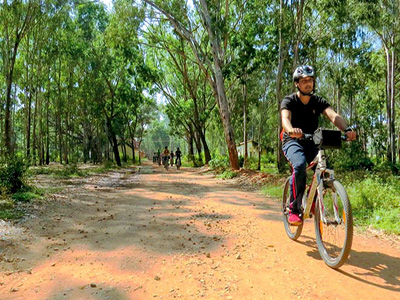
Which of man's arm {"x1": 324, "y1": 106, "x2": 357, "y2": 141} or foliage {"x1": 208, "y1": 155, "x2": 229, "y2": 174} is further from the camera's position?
foliage {"x1": 208, "y1": 155, "x2": 229, "y2": 174}

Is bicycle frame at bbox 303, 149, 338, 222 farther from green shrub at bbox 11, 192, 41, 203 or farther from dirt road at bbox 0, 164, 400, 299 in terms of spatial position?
green shrub at bbox 11, 192, 41, 203

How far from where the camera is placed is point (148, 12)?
16.9 meters

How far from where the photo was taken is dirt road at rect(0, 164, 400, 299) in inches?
99.8

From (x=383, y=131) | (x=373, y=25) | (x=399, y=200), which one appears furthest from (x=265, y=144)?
(x=399, y=200)

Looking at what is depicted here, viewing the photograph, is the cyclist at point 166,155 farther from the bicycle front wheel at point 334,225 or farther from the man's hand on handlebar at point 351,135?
the man's hand on handlebar at point 351,135

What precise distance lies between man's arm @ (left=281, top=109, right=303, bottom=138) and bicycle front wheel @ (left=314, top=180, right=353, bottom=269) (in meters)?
0.64

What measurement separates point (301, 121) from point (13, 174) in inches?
268

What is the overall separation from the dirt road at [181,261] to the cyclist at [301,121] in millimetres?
742

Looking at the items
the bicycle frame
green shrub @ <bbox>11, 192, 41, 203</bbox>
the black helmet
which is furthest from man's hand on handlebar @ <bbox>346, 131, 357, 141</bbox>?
green shrub @ <bbox>11, 192, 41, 203</bbox>

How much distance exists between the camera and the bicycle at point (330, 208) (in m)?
2.75

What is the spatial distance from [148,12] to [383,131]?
24.5 metres

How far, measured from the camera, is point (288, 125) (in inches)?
131

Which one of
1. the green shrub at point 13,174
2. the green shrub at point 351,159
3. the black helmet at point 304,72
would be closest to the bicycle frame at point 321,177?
the black helmet at point 304,72

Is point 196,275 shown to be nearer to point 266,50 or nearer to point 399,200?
point 399,200
